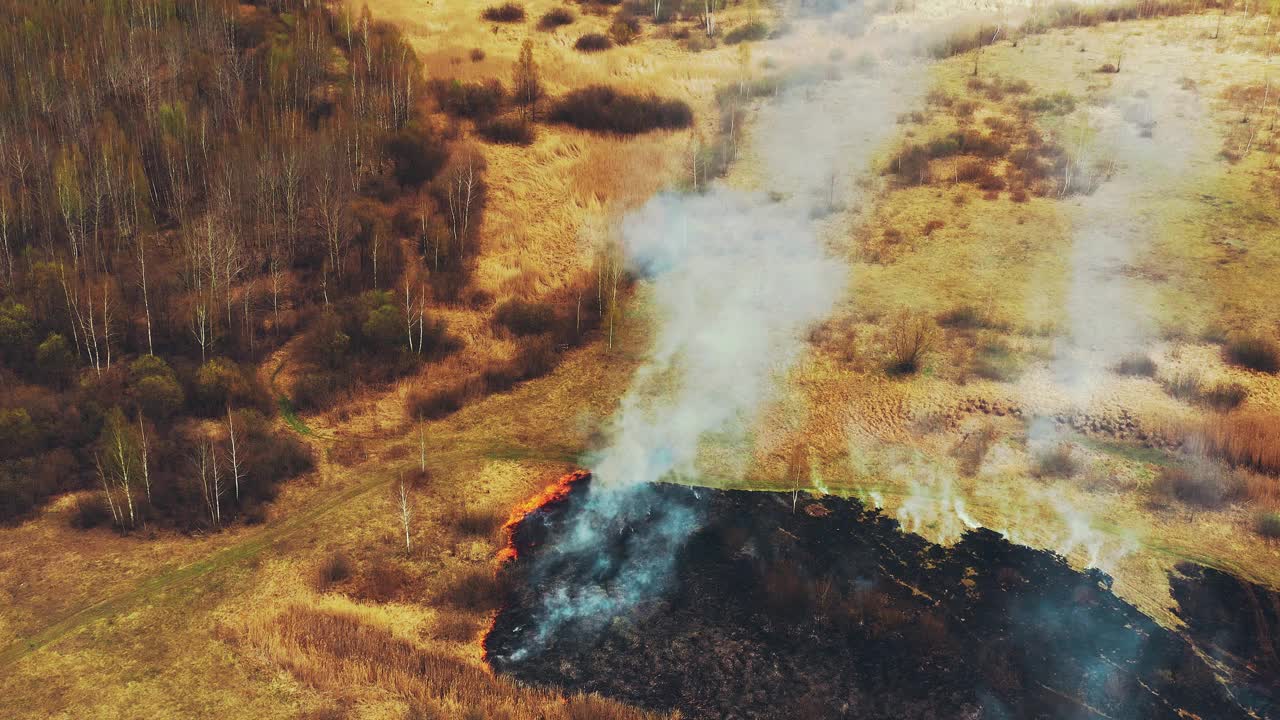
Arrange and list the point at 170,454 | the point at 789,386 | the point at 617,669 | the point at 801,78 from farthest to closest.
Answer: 1. the point at 801,78
2. the point at 789,386
3. the point at 170,454
4. the point at 617,669

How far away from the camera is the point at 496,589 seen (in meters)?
14.4

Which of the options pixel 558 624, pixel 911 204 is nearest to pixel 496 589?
pixel 558 624

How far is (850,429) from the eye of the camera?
60.0 feet

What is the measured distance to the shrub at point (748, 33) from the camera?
34.8 metres

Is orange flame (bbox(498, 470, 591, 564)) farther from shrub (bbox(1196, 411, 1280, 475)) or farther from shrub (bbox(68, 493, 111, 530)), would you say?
shrub (bbox(1196, 411, 1280, 475))

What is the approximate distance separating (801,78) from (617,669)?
80.9 ft

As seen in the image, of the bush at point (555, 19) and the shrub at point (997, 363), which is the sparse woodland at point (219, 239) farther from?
the shrub at point (997, 363)

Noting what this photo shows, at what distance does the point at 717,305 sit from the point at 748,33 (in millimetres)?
17505

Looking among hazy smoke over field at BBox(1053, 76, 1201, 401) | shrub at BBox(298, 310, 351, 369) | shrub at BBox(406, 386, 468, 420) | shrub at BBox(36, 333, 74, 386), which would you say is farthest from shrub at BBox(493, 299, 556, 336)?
hazy smoke over field at BBox(1053, 76, 1201, 401)

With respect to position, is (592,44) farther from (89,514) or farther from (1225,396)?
(89,514)

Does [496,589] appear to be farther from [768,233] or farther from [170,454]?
[768,233]

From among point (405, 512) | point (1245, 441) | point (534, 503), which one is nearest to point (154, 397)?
point (405, 512)

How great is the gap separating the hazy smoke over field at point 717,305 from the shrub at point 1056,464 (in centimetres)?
548

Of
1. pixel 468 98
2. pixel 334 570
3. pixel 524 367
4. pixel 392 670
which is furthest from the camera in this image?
pixel 468 98
